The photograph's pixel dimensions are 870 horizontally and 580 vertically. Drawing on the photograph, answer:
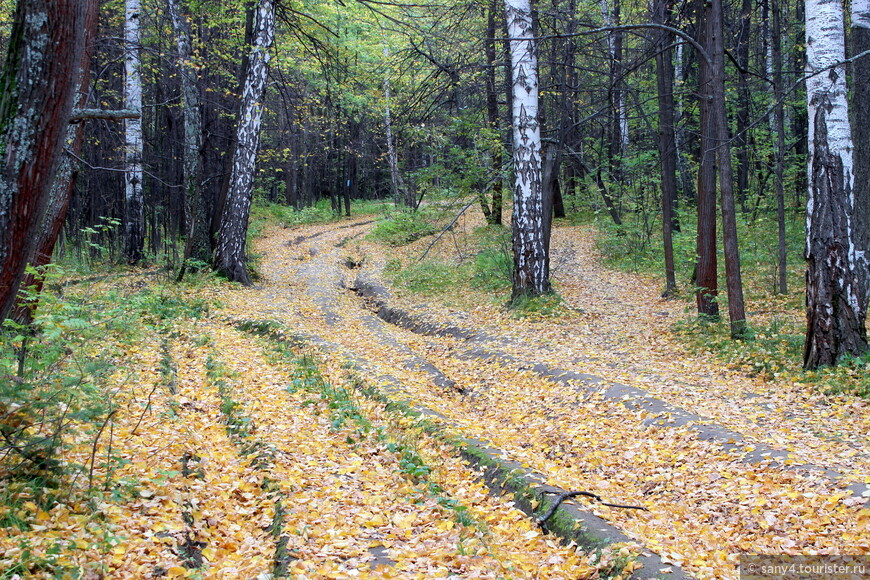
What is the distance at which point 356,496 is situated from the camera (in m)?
5.00

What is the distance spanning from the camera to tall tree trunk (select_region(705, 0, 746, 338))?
897cm

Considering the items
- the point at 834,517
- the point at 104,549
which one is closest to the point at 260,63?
the point at 104,549

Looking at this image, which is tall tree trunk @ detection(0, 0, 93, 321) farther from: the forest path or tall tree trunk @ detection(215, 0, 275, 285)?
tall tree trunk @ detection(215, 0, 275, 285)

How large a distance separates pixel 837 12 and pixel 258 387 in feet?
28.0

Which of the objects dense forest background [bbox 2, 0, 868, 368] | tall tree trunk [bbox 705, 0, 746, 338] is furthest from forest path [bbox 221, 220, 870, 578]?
dense forest background [bbox 2, 0, 868, 368]

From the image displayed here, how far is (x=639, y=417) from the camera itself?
6918 millimetres

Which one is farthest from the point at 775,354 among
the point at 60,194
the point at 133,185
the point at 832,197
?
the point at 133,185

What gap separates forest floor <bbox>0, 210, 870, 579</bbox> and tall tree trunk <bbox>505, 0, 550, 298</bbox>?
177 cm

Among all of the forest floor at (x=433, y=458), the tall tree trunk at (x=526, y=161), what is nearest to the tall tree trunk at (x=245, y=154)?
the forest floor at (x=433, y=458)

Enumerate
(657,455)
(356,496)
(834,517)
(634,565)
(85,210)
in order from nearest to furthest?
(634,565) < (834,517) < (356,496) < (657,455) < (85,210)

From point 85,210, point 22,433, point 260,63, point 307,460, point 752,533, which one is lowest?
point 752,533

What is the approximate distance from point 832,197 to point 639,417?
3653mm

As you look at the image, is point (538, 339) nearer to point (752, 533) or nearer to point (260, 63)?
A: point (752, 533)

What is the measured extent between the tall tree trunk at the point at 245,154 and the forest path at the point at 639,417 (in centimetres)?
115
